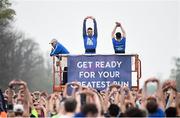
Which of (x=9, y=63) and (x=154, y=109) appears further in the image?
(x=9, y=63)

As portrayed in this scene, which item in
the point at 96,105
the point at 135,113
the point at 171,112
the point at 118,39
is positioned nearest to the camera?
the point at 135,113

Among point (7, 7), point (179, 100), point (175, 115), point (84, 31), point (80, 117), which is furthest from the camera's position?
point (7, 7)

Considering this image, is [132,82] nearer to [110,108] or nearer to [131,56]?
[131,56]

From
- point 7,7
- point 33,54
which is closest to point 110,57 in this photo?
point 7,7

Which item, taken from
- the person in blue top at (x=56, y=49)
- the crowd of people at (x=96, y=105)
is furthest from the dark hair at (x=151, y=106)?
the person in blue top at (x=56, y=49)

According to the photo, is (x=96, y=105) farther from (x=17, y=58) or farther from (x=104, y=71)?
(x=17, y=58)

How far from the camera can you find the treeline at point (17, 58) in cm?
8854

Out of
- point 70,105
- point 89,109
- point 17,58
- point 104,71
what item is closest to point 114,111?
point 70,105

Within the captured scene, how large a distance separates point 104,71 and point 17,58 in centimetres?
8745

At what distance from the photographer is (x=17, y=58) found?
122m

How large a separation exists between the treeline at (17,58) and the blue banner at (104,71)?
30.4 meters

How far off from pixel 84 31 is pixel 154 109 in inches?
480

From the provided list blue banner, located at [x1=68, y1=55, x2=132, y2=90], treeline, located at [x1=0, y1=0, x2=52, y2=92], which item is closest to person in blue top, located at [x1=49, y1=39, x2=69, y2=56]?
blue banner, located at [x1=68, y1=55, x2=132, y2=90]

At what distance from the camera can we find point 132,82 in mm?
34469
